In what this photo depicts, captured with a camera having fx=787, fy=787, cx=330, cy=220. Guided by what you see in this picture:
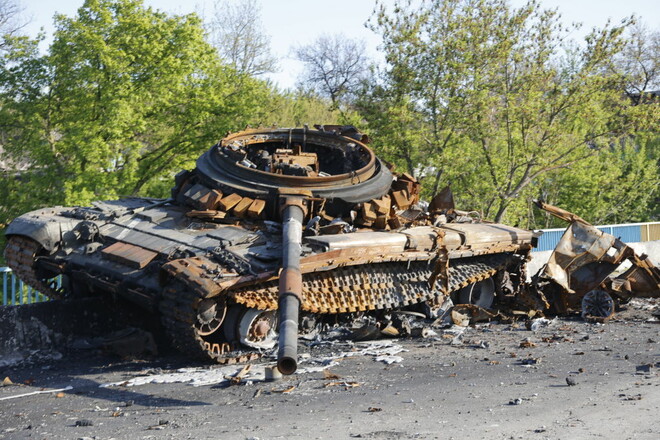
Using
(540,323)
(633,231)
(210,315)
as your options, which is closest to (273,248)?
(210,315)

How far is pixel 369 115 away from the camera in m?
21.7

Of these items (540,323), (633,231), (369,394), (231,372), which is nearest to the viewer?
(369,394)

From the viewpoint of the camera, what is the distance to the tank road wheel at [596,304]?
12734 mm

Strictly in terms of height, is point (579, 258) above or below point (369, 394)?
above

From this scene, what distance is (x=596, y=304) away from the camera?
1279 cm

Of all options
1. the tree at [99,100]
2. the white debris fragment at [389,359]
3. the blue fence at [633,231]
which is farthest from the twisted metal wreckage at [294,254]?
the blue fence at [633,231]

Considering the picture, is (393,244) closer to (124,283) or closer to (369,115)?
(124,283)

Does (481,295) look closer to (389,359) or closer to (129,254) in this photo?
(389,359)

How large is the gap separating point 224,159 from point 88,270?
2.84 m

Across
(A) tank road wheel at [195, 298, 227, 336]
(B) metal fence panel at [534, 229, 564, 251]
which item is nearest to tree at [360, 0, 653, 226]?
(B) metal fence panel at [534, 229, 564, 251]

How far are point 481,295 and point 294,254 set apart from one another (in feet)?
18.2

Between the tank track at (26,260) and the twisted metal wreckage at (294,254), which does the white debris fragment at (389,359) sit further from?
the tank track at (26,260)

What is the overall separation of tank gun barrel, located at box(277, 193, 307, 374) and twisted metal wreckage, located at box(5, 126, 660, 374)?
20 mm

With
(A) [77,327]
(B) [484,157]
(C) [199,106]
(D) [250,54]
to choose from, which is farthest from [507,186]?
(D) [250,54]
